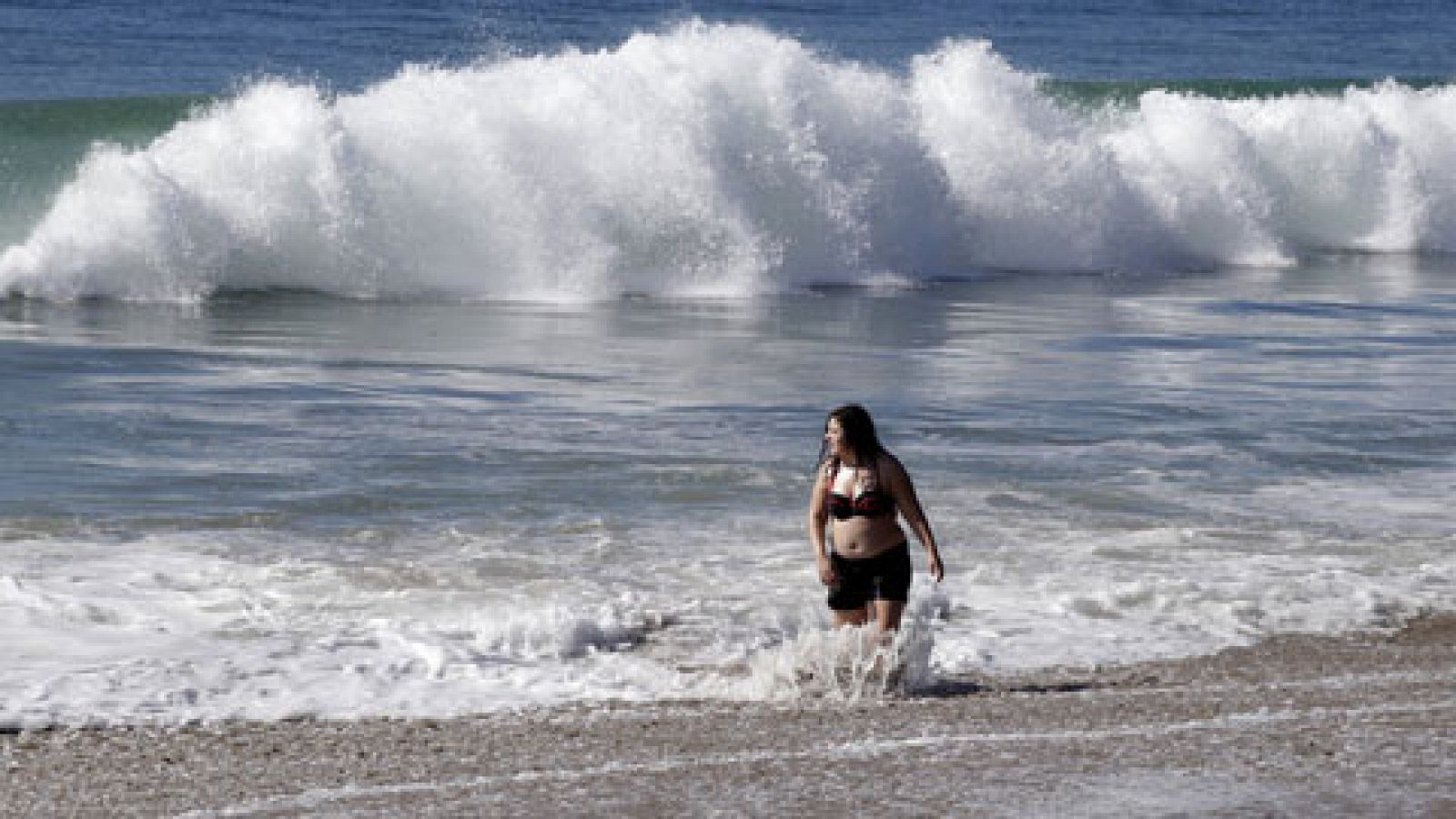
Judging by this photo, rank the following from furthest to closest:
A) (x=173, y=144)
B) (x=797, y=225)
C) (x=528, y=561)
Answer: (x=797, y=225) < (x=173, y=144) < (x=528, y=561)

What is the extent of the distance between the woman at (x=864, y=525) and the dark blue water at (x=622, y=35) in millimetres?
20896

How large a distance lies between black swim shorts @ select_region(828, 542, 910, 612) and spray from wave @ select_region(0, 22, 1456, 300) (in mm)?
11945

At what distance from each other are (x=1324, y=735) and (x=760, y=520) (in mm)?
4060

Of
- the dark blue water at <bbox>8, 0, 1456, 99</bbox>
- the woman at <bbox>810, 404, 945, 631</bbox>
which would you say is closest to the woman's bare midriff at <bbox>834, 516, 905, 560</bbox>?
the woman at <bbox>810, 404, 945, 631</bbox>

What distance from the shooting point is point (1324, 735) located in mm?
7277

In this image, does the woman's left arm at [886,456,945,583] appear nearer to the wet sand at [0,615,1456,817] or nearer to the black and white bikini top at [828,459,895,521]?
the black and white bikini top at [828,459,895,521]

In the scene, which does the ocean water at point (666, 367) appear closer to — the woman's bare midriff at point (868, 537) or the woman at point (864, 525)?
the woman at point (864, 525)

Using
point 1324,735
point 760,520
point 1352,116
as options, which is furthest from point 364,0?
point 1324,735

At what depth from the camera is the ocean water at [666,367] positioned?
9.00m

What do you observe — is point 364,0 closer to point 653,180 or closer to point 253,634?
point 653,180

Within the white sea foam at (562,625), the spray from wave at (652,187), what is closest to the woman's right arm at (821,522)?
the white sea foam at (562,625)

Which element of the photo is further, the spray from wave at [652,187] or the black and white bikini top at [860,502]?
the spray from wave at [652,187]

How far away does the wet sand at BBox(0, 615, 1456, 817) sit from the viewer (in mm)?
6520

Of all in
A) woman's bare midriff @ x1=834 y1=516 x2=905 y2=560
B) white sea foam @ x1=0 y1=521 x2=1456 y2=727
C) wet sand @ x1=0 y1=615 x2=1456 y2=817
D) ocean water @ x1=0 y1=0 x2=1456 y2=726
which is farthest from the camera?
ocean water @ x1=0 y1=0 x2=1456 y2=726
